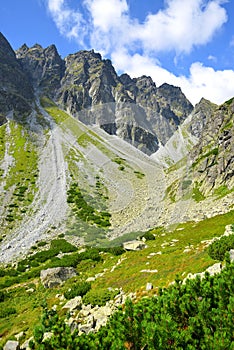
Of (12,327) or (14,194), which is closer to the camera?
(12,327)

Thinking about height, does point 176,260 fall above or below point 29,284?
above

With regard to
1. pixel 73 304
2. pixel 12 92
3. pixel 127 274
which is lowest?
pixel 127 274

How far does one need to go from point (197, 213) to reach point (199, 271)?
84.4 feet

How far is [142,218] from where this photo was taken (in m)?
50.2

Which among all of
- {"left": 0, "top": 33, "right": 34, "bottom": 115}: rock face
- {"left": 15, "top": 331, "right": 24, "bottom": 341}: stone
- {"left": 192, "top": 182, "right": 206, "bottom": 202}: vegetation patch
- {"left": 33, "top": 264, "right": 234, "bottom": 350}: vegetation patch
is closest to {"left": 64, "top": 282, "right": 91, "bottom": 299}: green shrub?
{"left": 15, "top": 331, "right": 24, "bottom": 341}: stone

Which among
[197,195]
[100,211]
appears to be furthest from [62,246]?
[197,195]

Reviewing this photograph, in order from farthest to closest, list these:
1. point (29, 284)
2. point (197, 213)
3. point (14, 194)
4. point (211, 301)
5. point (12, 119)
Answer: point (12, 119) → point (14, 194) → point (197, 213) → point (29, 284) → point (211, 301)

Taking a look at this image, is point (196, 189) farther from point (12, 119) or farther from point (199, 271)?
point (12, 119)

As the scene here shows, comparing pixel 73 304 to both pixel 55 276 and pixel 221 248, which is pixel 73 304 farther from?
pixel 221 248

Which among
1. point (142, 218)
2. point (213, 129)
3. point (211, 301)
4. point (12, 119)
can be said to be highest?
point (12, 119)

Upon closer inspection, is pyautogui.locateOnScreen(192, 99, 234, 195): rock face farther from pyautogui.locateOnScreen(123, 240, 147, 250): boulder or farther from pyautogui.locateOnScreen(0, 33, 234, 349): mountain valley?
pyautogui.locateOnScreen(123, 240, 147, 250): boulder

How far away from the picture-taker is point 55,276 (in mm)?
22359

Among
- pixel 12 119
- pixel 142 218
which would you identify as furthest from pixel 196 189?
pixel 12 119

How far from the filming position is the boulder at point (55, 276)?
71.2ft
